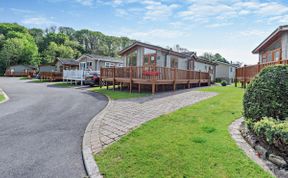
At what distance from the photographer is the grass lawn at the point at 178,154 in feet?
8.81

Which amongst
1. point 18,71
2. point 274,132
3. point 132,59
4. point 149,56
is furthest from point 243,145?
point 18,71

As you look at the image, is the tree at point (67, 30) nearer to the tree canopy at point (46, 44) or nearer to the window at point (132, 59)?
the tree canopy at point (46, 44)

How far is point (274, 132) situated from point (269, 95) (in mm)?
1128

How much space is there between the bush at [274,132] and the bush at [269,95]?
0.55 m

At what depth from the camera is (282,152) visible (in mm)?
2969

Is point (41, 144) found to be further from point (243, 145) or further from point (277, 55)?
point (277, 55)

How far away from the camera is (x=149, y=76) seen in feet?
39.9

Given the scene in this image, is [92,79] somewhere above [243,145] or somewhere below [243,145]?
above

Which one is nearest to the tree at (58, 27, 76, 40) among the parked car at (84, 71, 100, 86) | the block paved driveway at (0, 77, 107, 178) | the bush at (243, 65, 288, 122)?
the parked car at (84, 71, 100, 86)

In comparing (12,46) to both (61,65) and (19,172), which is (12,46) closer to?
(61,65)

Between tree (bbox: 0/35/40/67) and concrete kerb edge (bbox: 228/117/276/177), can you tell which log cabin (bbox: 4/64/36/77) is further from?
concrete kerb edge (bbox: 228/117/276/177)

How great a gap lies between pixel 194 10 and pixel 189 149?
10027 mm

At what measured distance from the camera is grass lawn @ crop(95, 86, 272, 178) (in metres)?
2.69

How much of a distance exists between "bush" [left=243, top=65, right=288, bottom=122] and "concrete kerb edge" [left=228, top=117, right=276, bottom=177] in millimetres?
511
